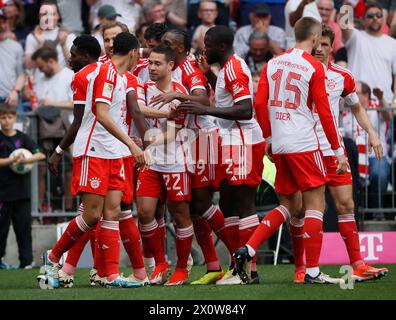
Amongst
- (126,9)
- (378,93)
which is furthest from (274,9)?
(378,93)

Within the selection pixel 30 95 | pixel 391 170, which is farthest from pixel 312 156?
pixel 30 95

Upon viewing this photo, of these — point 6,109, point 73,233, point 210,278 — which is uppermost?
point 6,109

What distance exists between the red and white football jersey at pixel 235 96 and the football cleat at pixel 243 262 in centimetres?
129

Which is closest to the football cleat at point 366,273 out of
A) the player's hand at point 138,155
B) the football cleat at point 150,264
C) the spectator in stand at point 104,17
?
the football cleat at point 150,264

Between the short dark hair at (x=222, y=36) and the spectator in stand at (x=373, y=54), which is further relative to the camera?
the spectator in stand at (x=373, y=54)

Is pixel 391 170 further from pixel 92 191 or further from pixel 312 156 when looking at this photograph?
pixel 92 191

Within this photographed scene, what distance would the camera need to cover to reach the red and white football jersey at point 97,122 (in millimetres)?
10844

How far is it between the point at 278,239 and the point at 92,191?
16.7ft

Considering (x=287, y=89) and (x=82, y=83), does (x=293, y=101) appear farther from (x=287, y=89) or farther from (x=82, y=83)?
(x=82, y=83)

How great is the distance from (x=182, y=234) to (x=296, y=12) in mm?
6789

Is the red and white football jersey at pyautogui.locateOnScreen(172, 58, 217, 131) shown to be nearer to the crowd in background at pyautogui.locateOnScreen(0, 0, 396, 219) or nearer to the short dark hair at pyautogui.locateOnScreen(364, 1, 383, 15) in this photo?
the crowd in background at pyautogui.locateOnScreen(0, 0, 396, 219)

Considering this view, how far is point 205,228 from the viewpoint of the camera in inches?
484

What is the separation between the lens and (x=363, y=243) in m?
15.2

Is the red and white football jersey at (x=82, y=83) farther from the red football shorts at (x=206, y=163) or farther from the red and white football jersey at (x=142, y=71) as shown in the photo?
the red football shorts at (x=206, y=163)
